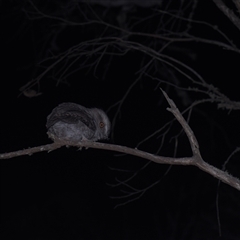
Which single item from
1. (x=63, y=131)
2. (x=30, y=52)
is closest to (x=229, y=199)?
(x=30, y=52)

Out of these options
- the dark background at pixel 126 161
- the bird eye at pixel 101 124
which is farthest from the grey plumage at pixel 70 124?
the dark background at pixel 126 161

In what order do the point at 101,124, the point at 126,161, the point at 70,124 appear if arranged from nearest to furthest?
the point at 70,124 < the point at 101,124 < the point at 126,161

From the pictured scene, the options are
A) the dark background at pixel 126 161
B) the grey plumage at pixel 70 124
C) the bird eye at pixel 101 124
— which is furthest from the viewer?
the dark background at pixel 126 161

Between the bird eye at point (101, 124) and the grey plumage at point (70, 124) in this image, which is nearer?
the grey plumage at point (70, 124)

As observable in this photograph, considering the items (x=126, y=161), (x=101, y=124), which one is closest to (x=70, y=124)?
(x=101, y=124)

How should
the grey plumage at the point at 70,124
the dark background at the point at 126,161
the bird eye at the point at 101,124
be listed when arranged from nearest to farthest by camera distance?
the grey plumage at the point at 70,124
the bird eye at the point at 101,124
the dark background at the point at 126,161

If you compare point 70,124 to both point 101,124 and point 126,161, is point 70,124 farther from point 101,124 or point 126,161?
point 126,161

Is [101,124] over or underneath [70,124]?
underneath

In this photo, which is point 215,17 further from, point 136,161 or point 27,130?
point 136,161

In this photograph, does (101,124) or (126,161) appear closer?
(101,124)

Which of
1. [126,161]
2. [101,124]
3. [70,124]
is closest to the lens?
[70,124]

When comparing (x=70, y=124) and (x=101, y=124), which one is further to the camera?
(x=101, y=124)

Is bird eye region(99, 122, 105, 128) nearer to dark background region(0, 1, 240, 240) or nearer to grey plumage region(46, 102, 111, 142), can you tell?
grey plumage region(46, 102, 111, 142)

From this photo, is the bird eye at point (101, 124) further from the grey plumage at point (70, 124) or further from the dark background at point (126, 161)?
the dark background at point (126, 161)
